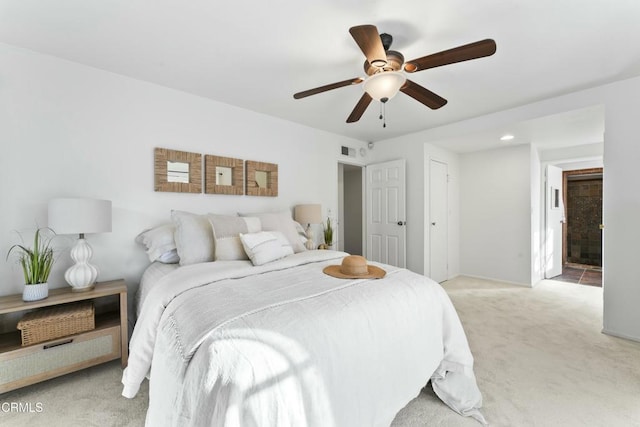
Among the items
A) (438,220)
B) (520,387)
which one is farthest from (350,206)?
(520,387)

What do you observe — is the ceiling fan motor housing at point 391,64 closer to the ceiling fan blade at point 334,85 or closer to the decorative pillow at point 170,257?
the ceiling fan blade at point 334,85

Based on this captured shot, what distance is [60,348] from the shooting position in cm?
177

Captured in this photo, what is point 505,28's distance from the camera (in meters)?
1.77

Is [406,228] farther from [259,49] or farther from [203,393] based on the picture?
[203,393]

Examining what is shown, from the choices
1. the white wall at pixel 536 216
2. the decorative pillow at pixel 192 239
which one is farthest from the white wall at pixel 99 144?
the white wall at pixel 536 216

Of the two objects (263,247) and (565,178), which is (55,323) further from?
(565,178)

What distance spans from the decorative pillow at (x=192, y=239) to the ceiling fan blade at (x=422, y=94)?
1.97 m

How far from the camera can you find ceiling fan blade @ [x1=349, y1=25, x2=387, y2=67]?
1.38 meters

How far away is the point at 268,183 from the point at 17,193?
2.14m

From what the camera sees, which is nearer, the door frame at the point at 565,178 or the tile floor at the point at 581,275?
the tile floor at the point at 581,275

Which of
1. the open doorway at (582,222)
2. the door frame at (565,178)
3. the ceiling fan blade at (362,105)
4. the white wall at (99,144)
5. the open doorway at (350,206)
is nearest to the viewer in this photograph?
the white wall at (99,144)

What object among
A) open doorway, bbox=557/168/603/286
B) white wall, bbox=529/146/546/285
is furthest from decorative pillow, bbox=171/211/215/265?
open doorway, bbox=557/168/603/286

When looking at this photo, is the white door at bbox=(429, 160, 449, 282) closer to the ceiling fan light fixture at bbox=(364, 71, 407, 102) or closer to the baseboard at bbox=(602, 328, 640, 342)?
the baseboard at bbox=(602, 328, 640, 342)

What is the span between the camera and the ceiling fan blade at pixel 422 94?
191 cm
